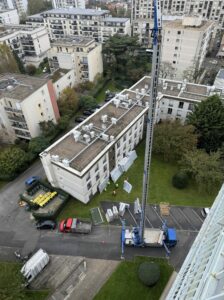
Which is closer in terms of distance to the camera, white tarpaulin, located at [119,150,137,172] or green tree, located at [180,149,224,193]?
green tree, located at [180,149,224,193]

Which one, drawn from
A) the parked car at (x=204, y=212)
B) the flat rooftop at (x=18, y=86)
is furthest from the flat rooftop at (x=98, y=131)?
the parked car at (x=204, y=212)

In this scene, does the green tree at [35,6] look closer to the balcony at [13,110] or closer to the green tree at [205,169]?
the balcony at [13,110]

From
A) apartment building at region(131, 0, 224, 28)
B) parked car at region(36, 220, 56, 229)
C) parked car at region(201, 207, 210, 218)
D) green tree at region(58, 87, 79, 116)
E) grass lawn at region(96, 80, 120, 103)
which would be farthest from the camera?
apartment building at region(131, 0, 224, 28)

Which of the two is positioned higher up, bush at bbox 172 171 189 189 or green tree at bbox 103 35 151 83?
green tree at bbox 103 35 151 83

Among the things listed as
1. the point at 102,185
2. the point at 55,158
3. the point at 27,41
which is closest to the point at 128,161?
the point at 102,185

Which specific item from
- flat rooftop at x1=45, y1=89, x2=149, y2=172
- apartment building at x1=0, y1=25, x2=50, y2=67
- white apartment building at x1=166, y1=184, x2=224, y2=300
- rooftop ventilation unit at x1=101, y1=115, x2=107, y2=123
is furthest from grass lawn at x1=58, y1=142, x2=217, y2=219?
apartment building at x1=0, y1=25, x2=50, y2=67

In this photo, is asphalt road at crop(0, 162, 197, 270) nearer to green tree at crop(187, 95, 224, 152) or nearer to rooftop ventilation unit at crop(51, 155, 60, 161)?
rooftop ventilation unit at crop(51, 155, 60, 161)

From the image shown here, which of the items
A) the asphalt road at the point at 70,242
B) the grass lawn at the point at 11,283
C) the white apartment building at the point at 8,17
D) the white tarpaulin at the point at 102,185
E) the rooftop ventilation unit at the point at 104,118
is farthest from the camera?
the white apartment building at the point at 8,17
